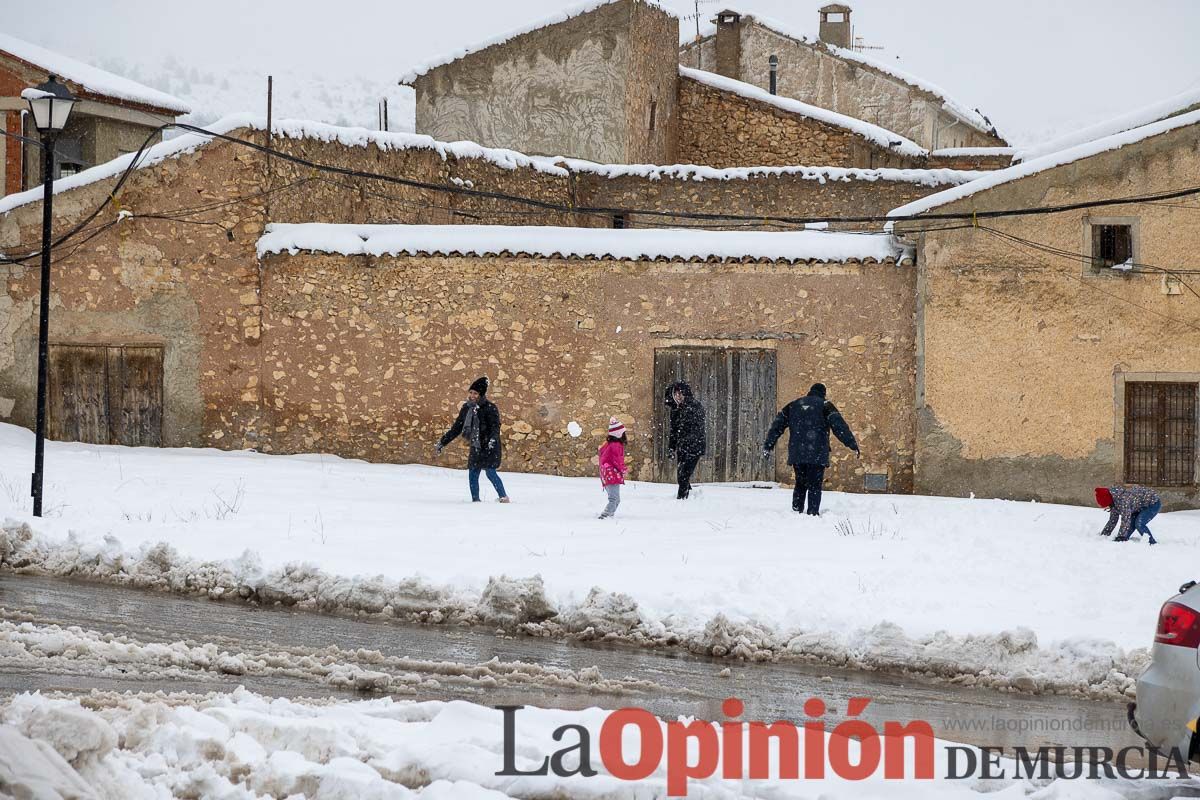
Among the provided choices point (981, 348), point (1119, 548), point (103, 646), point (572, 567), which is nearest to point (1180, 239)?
point (981, 348)

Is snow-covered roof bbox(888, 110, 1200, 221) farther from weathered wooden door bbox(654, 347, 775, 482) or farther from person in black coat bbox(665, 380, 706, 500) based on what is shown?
person in black coat bbox(665, 380, 706, 500)

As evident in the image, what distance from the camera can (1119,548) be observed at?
37.7ft

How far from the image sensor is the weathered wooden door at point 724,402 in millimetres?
17984

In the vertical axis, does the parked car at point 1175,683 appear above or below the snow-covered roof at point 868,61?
below

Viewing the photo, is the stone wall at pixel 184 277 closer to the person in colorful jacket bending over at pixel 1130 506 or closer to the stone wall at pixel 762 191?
the stone wall at pixel 762 191

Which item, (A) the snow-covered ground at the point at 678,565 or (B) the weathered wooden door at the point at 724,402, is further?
(B) the weathered wooden door at the point at 724,402

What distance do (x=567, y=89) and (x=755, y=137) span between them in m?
4.11

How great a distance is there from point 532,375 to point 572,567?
324 inches

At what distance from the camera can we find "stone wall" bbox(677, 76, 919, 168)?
88.0 feet

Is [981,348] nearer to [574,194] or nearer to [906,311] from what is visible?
[906,311]

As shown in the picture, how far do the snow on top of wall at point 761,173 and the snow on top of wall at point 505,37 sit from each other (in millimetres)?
3115

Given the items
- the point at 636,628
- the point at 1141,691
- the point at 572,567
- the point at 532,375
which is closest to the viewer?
the point at 1141,691

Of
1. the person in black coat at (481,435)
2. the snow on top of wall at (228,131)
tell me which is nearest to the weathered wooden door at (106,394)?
the snow on top of wall at (228,131)

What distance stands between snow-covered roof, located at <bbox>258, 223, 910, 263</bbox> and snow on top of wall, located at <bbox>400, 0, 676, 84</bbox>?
8.47 metres
